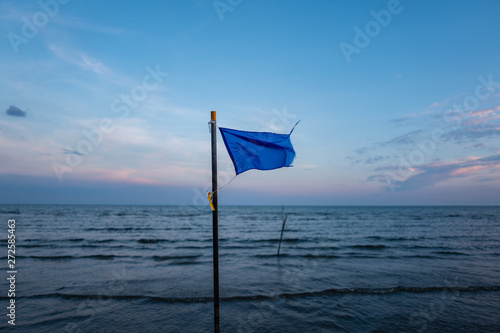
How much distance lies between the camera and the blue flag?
19.7 ft

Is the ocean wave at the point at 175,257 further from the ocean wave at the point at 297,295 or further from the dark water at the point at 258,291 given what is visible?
the ocean wave at the point at 297,295

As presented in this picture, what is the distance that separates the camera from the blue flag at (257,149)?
6016mm

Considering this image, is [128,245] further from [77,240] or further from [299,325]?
[299,325]

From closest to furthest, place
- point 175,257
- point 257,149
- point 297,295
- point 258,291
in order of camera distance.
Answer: point 257,149 → point 297,295 → point 258,291 → point 175,257

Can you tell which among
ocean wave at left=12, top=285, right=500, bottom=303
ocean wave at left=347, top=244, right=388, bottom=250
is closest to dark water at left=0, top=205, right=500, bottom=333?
ocean wave at left=12, top=285, right=500, bottom=303

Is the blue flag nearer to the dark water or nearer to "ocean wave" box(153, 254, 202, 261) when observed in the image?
the dark water

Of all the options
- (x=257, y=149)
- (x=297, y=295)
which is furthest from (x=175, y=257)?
(x=257, y=149)

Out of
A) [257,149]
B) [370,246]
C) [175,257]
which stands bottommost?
[370,246]

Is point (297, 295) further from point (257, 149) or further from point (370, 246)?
point (370, 246)

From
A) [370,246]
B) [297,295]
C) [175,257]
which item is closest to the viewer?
[297,295]

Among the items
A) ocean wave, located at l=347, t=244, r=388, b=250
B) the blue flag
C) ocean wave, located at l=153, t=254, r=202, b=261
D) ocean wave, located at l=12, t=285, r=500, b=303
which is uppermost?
the blue flag

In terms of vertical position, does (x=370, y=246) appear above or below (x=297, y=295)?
below

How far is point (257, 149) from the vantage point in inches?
250

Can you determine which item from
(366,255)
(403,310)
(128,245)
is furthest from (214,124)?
(128,245)
